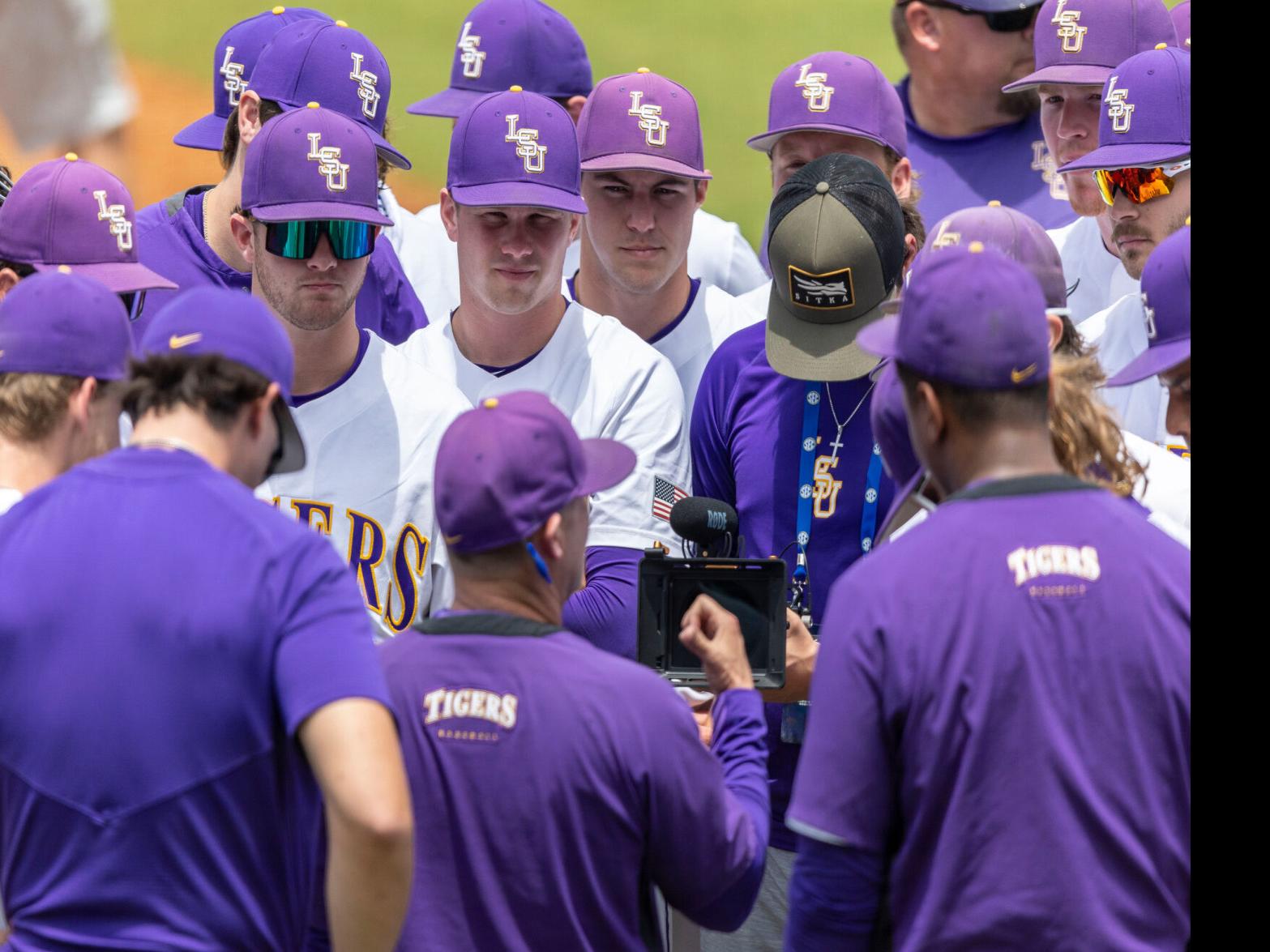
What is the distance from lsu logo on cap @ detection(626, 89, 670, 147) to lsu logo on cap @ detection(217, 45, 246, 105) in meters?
1.50

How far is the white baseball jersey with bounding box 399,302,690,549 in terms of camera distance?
4.06 metres

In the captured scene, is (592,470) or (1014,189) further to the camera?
(1014,189)

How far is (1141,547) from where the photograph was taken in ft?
8.01

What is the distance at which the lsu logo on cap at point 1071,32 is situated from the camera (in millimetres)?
5168

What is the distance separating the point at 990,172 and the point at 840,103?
5.11ft

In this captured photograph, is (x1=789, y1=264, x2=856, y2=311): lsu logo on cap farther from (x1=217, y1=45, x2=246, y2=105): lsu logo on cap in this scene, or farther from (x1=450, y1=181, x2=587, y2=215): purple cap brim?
(x1=217, y1=45, x2=246, y2=105): lsu logo on cap

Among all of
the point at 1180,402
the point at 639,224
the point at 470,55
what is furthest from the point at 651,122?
the point at 1180,402

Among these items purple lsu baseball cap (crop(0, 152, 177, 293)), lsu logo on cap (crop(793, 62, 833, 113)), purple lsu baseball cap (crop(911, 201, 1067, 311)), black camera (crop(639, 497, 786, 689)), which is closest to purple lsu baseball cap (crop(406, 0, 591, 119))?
lsu logo on cap (crop(793, 62, 833, 113))

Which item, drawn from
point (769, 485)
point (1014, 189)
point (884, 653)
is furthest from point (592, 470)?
point (1014, 189)

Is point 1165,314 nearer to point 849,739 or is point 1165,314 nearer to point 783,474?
point 783,474

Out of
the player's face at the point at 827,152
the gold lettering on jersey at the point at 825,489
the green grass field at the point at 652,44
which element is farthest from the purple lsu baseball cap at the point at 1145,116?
the green grass field at the point at 652,44

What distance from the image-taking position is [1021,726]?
2.37 metres

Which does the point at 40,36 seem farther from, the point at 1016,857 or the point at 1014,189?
the point at 1016,857

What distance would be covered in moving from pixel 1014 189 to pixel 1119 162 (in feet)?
5.64
